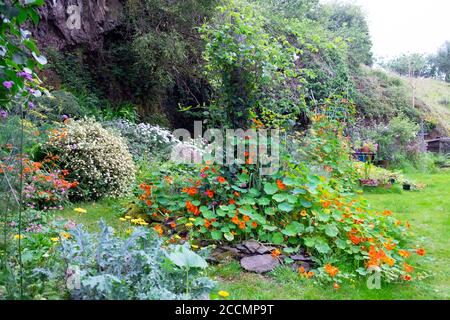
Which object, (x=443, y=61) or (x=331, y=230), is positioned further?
(x=443, y=61)

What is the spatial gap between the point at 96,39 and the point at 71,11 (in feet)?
2.48

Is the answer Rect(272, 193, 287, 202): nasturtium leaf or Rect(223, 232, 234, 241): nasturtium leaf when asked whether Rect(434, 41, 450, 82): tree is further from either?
Rect(223, 232, 234, 241): nasturtium leaf

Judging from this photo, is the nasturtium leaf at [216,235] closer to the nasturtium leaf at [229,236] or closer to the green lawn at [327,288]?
the nasturtium leaf at [229,236]

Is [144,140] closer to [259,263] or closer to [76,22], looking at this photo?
[76,22]

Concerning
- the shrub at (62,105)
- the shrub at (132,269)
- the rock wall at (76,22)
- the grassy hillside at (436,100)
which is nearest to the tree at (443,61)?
the grassy hillside at (436,100)

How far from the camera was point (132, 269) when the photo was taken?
1870mm

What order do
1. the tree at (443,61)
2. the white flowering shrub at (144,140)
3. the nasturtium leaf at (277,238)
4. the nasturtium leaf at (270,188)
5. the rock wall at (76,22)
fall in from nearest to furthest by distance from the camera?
the nasturtium leaf at (277,238)
the nasturtium leaf at (270,188)
the white flowering shrub at (144,140)
the rock wall at (76,22)
the tree at (443,61)

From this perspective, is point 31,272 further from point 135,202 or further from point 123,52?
point 123,52

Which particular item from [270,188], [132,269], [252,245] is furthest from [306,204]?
[132,269]

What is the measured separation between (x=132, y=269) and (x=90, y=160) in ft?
→ 9.01

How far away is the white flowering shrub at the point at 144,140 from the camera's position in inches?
240

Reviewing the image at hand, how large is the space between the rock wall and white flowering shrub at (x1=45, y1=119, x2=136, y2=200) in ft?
11.4

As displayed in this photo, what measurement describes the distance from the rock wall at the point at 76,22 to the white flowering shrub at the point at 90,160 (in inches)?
136

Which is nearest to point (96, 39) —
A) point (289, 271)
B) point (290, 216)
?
point (290, 216)
